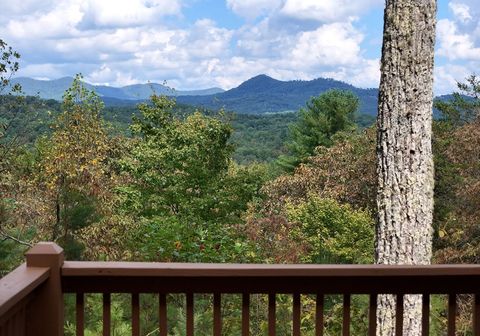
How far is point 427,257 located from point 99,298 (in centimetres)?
242

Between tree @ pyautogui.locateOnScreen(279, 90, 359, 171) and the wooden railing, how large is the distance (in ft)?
90.7

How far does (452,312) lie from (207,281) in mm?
818

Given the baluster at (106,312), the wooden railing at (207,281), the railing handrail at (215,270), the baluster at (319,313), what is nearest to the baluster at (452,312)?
the wooden railing at (207,281)

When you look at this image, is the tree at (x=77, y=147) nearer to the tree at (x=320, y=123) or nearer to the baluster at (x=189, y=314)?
the baluster at (x=189, y=314)

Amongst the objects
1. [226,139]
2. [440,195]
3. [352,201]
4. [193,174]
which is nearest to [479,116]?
[440,195]

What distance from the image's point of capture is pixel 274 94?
12238 cm

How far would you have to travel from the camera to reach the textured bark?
3428 mm

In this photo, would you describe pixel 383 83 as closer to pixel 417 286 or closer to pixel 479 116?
pixel 417 286

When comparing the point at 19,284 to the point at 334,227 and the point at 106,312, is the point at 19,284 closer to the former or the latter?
the point at 106,312

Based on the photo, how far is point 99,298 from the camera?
435 centimetres

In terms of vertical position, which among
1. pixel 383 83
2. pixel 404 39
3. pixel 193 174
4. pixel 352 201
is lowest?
pixel 352 201

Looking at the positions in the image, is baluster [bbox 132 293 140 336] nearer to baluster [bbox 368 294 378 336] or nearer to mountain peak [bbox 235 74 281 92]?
baluster [bbox 368 294 378 336]

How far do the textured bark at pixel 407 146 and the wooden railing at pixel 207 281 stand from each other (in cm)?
165

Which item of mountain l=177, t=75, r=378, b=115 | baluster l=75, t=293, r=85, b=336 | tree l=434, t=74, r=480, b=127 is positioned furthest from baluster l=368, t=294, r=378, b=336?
mountain l=177, t=75, r=378, b=115
